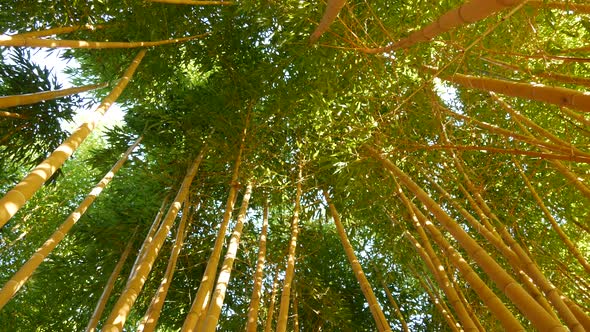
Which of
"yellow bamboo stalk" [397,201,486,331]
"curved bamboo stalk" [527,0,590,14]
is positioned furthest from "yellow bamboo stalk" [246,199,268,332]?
"curved bamboo stalk" [527,0,590,14]

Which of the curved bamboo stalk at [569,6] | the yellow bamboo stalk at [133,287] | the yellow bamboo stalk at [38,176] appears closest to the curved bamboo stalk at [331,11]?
the curved bamboo stalk at [569,6]

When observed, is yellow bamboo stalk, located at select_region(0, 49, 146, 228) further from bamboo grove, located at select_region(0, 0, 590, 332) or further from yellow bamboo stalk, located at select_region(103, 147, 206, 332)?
yellow bamboo stalk, located at select_region(103, 147, 206, 332)

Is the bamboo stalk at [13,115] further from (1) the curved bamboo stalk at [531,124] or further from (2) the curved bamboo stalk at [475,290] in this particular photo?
(1) the curved bamboo stalk at [531,124]

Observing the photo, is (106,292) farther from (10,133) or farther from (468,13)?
(468,13)

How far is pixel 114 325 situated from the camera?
Result: 7.23 feet

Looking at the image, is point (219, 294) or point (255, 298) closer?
point (219, 294)

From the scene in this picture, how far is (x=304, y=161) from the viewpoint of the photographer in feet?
14.5

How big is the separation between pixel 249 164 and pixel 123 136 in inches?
81.6

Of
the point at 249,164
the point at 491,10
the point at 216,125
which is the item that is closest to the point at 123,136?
the point at 216,125

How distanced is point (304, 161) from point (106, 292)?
2324 millimetres

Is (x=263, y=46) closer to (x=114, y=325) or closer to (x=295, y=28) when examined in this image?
(x=295, y=28)

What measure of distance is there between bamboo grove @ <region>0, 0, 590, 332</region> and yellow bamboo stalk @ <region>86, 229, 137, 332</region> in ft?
0.10

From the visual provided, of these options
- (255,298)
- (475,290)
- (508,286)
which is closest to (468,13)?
(508,286)

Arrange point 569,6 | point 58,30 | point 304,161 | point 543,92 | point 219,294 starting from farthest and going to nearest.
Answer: point 304,161, point 58,30, point 219,294, point 569,6, point 543,92
